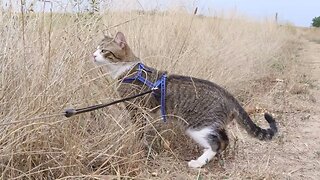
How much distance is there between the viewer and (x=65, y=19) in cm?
282

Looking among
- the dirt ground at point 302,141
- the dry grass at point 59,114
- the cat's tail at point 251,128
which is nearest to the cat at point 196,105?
the cat's tail at point 251,128

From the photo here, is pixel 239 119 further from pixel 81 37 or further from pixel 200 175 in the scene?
pixel 81 37

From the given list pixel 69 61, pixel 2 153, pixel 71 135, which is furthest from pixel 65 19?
pixel 2 153

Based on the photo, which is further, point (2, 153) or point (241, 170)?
point (241, 170)

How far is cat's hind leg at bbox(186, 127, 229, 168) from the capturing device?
2729 mm

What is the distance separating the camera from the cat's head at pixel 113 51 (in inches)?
117

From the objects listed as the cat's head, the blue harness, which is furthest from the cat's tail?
the cat's head

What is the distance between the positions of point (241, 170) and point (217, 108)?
0.42 metres

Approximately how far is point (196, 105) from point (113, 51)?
72cm

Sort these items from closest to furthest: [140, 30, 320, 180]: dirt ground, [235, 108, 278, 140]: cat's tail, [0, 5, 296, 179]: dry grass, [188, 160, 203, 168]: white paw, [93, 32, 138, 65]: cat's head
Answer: [0, 5, 296, 179]: dry grass, [140, 30, 320, 180]: dirt ground, [188, 160, 203, 168]: white paw, [235, 108, 278, 140]: cat's tail, [93, 32, 138, 65]: cat's head

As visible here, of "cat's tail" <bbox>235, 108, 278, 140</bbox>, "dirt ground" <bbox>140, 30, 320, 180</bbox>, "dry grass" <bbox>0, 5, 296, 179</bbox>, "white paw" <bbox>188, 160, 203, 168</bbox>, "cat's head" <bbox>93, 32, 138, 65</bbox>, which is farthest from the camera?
"cat's head" <bbox>93, 32, 138, 65</bbox>

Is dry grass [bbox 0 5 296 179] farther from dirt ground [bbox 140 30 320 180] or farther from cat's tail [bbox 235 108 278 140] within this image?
cat's tail [bbox 235 108 278 140]

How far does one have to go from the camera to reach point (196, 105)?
2.80 meters

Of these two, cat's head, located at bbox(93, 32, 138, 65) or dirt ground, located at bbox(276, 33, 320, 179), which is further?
cat's head, located at bbox(93, 32, 138, 65)
